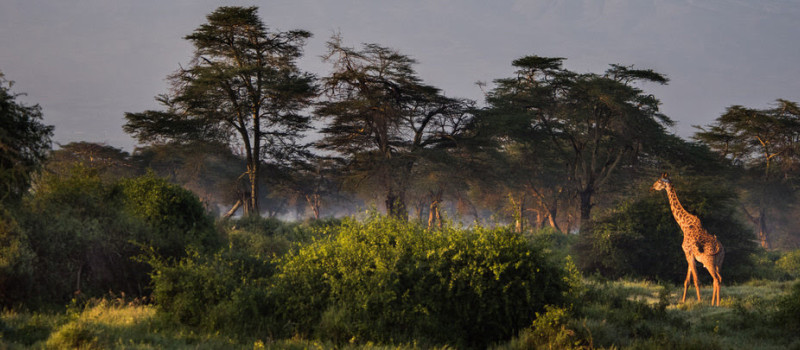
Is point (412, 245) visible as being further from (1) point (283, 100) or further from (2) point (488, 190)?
(2) point (488, 190)

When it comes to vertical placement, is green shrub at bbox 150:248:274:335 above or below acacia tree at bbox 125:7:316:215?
below

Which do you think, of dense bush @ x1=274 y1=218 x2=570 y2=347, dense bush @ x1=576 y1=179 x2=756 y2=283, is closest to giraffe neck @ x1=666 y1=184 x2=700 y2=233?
dense bush @ x1=576 y1=179 x2=756 y2=283

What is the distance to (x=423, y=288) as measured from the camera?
448 inches

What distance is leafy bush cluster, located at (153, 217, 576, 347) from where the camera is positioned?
1113 cm

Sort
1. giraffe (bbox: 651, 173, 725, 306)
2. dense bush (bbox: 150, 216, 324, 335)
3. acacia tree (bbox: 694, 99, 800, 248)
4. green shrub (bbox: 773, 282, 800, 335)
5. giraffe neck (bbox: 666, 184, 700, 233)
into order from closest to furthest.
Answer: dense bush (bbox: 150, 216, 324, 335) < green shrub (bbox: 773, 282, 800, 335) < giraffe (bbox: 651, 173, 725, 306) < giraffe neck (bbox: 666, 184, 700, 233) < acacia tree (bbox: 694, 99, 800, 248)

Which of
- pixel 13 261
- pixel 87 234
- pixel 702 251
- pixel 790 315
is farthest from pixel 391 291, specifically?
pixel 702 251

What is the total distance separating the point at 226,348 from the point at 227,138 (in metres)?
28.6

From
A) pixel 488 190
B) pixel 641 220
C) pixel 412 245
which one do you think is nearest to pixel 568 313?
pixel 412 245

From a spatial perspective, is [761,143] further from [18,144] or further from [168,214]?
[18,144]

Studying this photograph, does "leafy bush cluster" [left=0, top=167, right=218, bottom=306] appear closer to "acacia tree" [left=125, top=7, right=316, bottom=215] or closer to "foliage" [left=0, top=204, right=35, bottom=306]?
"foliage" [left=0, top=204, right=35, bottom=306]

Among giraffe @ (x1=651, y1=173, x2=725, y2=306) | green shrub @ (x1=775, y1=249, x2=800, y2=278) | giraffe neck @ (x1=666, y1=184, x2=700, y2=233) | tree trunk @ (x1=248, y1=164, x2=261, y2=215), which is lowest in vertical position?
green shrub @ (x1=775, y1=249, x2=800, y2=278)

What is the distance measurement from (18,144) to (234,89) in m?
22.5

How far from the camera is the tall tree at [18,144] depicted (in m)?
13.1

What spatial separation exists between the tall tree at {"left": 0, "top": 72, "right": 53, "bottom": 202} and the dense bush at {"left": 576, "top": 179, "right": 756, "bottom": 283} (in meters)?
20.7
